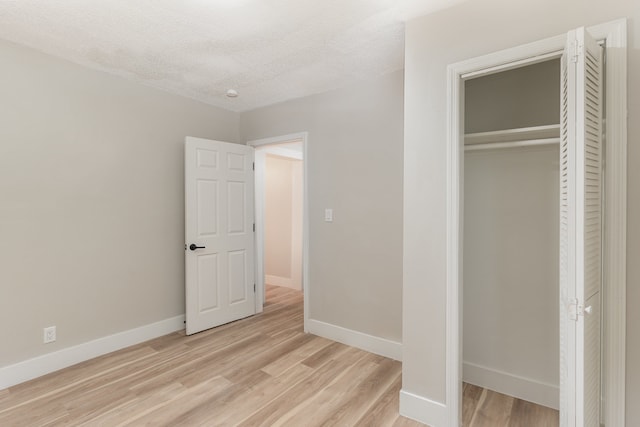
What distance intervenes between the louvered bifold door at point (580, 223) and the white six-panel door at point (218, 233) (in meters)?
3.07

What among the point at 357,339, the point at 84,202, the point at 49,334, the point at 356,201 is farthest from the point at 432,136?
the point at 49,334

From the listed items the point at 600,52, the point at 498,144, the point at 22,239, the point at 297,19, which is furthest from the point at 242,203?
the point at 600,52

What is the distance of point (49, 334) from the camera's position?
8.64ft

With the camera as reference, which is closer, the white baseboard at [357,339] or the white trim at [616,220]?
the white trim at [616,220]

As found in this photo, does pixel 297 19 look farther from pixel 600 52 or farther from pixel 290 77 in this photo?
pixel 600 52

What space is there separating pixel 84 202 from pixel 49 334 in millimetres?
1085

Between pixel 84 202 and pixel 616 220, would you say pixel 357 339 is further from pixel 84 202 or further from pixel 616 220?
pixel 84 202

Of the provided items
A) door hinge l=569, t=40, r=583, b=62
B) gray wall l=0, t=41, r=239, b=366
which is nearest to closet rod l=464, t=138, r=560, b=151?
door hinge l=569, t=40, r=583, b=62

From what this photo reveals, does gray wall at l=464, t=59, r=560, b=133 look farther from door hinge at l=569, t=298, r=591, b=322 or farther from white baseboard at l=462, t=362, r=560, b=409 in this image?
white baseboard at l=462, t=362, r=560, b=409

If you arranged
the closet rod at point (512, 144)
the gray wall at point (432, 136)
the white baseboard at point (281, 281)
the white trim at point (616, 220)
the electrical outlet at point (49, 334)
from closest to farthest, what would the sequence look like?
the white trim at point (616, 220), the gray wall at point (432, 136), the closet rod at point (512, 144), the electrical outlet at point (49, 334), the white baseboard at point (281, 281)

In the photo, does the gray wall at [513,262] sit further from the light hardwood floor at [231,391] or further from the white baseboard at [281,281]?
the white baseboard at [281,281]

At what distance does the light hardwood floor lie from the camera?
6.76ft

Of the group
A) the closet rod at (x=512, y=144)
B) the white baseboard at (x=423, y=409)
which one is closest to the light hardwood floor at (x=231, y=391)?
the white baseboard at (x=423, y=409)

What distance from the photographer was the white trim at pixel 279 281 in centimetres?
549
